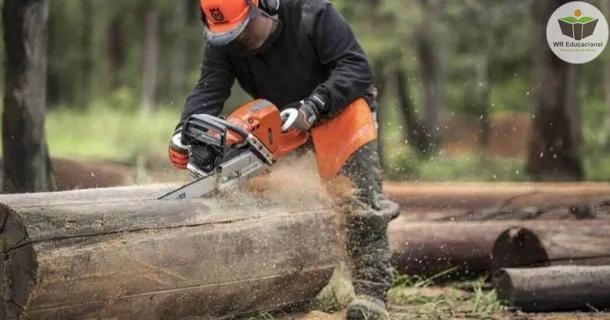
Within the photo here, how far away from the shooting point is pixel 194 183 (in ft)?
10.5

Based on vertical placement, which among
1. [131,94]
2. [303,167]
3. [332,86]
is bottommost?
[131,94]

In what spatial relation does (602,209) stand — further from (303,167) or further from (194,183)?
(194,183)

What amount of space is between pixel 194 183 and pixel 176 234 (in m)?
0.29

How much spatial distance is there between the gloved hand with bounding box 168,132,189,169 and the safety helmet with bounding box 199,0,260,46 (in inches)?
17.7

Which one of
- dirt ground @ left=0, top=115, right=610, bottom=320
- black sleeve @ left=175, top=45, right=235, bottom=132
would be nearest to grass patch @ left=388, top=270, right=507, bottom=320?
dirt ground @ left=0, top=115, right=610, bottom=320

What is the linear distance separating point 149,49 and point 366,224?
8928 mm

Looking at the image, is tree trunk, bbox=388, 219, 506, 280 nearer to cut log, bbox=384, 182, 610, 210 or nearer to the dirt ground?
the dirt ground

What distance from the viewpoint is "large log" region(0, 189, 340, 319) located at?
8.71 ft

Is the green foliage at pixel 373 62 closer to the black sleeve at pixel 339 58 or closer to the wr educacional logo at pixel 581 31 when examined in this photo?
the black sleeve at pixel 339 58

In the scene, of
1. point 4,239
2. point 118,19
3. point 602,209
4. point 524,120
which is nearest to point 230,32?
point 4,239

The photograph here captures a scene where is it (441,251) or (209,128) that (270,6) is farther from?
(441,251)

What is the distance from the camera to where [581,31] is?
4.43m

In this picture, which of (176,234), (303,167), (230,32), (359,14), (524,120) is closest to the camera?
(176,234)

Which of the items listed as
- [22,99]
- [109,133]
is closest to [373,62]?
[109,133]
